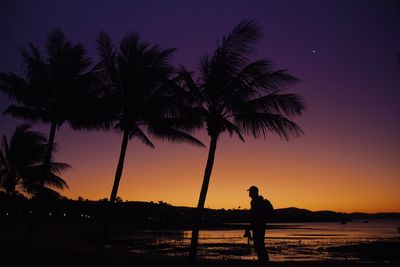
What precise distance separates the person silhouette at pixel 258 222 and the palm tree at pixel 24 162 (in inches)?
919

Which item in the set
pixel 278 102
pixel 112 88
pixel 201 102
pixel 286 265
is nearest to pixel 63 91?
pixel 112 88

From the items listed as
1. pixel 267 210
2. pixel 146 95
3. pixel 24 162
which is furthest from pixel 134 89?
pixel 24 162

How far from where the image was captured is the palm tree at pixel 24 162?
3053 centimetres

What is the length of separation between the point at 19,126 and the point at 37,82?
13.4 meters

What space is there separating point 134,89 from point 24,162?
19745mm

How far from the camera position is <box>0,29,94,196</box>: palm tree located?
1815 cm

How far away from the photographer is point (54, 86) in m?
18.5

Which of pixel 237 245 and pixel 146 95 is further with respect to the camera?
A: pixel 237 245

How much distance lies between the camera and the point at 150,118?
16984mm

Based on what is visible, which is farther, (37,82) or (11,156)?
(11,156)

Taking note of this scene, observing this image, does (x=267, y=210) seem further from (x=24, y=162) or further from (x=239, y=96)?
(x=24, y=162)

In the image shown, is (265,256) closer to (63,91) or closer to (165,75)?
(165,75)

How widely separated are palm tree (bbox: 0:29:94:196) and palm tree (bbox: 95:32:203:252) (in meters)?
1.43

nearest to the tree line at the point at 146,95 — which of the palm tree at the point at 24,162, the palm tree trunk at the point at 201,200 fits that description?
the palm tree trunk at the point at 201,200
